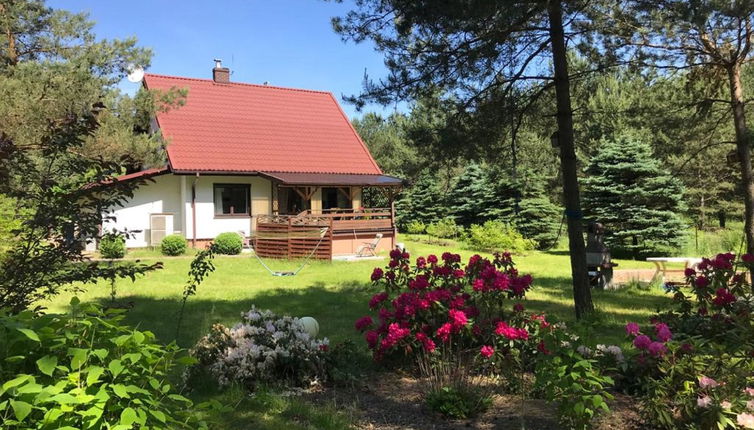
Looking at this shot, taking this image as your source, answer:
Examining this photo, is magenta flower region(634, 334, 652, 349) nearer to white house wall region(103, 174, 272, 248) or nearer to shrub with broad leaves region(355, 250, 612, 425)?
shrub with broad leaves region(355, 250, 612, 425)

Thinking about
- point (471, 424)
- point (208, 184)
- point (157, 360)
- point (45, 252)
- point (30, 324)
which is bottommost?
point (471, 424)

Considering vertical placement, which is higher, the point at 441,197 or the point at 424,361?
the point at 441,197

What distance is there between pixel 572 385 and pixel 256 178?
1846 cm

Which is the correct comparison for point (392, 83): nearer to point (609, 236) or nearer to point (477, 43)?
point (477, 43)

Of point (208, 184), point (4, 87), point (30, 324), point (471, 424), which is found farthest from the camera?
point (208, 184)

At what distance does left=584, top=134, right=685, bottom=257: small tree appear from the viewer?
65.1 ft

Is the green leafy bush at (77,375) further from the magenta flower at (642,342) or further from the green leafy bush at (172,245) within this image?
the green leafy bush at (172,245)

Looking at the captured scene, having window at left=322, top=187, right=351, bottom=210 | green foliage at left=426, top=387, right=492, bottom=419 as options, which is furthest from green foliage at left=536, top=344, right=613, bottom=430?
window at left=322, top=187, right=351, bottom=210

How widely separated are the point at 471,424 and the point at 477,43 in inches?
186

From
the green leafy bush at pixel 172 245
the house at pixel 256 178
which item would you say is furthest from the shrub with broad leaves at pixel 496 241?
the green leafy bush at pixel 172 245

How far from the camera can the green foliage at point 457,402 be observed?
3514 millimetres

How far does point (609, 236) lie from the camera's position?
20.8 m

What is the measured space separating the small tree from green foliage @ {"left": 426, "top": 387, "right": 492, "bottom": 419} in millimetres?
18541

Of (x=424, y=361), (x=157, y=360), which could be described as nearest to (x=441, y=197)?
(x=424, y=361)
